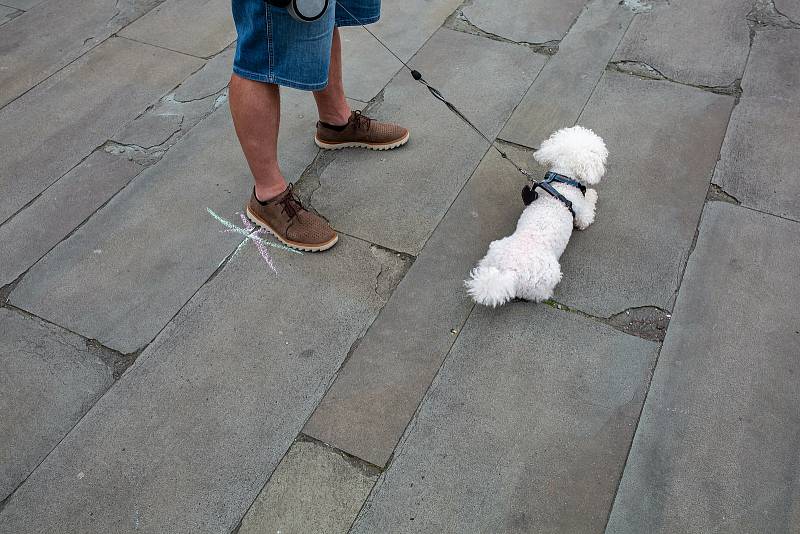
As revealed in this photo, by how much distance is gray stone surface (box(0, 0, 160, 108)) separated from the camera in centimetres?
368

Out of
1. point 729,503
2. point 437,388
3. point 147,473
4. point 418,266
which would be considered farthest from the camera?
point 418,266

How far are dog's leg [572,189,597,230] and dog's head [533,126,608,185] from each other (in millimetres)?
99

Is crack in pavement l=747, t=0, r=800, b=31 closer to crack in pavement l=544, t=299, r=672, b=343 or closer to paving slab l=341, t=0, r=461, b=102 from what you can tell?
paving slab l=341, t=0, r=461, b=102

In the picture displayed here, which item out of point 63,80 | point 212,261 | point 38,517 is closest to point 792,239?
point 212,261

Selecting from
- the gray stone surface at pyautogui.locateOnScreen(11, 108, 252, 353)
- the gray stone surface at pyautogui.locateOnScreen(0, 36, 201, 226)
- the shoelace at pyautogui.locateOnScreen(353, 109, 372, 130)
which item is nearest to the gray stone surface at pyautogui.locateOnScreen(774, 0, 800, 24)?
the shoelace at pyautogui.locateOnScreen(353, 109, 372, 130)

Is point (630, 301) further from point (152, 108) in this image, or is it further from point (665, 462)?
point (152, 108)

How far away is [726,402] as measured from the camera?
2.11 metres

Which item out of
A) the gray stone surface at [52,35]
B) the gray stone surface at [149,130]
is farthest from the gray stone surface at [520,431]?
the gray stone surface at [52,35]

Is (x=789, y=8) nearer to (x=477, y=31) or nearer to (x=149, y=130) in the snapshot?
(x=477, y=31)

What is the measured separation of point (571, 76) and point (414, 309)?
1.85m

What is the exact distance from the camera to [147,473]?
203 cm

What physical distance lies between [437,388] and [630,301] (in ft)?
2.82

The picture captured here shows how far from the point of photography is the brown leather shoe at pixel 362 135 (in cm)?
302

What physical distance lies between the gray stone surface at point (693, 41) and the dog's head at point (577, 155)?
1255 millimetres
